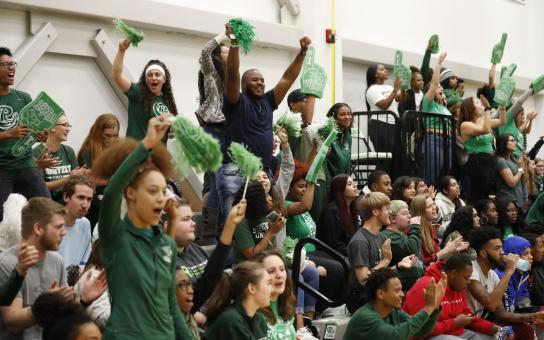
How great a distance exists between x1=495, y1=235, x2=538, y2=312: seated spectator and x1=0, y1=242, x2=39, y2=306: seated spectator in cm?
444

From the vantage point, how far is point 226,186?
6.40 meters

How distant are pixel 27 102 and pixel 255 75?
1.59 metres

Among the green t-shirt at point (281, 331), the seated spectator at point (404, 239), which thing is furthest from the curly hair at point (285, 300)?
the seated spectator at point (404, 239)

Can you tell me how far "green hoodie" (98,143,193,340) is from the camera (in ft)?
11.3

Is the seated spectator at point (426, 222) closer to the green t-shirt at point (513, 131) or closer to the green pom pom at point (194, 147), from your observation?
the green t-shirt at point (513, 131)

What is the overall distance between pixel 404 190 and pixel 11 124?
3597 millimetres

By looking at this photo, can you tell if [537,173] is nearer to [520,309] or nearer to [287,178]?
[520,309]

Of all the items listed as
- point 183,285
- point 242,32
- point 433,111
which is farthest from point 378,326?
point 433,111

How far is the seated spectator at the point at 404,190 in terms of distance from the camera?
8195 millimetres

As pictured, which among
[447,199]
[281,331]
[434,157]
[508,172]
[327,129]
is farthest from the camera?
[508,172]

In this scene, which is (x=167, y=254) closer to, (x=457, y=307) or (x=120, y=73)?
(x=120, y=73)

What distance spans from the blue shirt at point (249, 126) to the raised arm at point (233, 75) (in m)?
0.07

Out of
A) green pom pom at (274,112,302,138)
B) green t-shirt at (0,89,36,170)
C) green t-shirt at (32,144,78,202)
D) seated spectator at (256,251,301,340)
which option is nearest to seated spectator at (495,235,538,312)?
green pom pom at (274,112,302,138)

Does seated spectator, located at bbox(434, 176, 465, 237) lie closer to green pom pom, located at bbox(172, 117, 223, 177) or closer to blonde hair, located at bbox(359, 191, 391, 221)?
blonde hair, located at bbox(359, 191, 391, 221)
